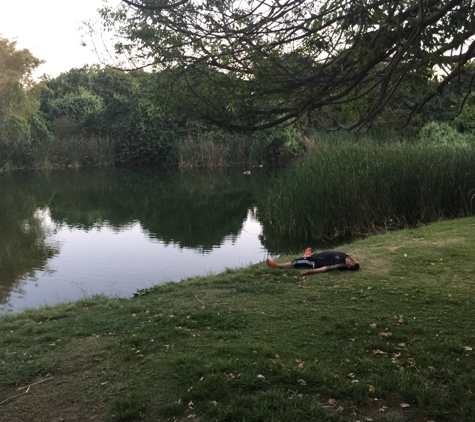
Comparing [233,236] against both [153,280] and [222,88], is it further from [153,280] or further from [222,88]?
[222,88]

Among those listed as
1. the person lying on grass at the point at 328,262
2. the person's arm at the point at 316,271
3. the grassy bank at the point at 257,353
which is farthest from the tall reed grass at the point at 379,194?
the grassy bank at the point at 257,353

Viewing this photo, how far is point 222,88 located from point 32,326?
2707mm

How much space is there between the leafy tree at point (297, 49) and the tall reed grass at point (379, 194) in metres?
5.83

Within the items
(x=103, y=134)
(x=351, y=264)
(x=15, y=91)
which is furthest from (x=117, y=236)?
(x=103, y=134)

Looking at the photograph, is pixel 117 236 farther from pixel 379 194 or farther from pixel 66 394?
pixel 66 394

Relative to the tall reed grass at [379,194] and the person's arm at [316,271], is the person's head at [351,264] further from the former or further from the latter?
the tall reed grass at [379,194]

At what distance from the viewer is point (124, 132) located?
32688 millimetres

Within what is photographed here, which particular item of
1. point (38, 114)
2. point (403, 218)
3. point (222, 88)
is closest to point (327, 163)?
point (403, 218)

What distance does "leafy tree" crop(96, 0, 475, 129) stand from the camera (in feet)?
11.3

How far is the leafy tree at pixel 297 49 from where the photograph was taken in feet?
11.3

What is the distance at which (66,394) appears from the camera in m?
3.24

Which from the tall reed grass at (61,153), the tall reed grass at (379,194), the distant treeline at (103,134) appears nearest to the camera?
the tall reed grass at (379,194)

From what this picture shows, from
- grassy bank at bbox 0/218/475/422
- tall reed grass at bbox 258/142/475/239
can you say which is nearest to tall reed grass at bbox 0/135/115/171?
tall reed grass at bbox 258/142/475/239

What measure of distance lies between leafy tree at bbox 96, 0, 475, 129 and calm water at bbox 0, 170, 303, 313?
13.1ft
